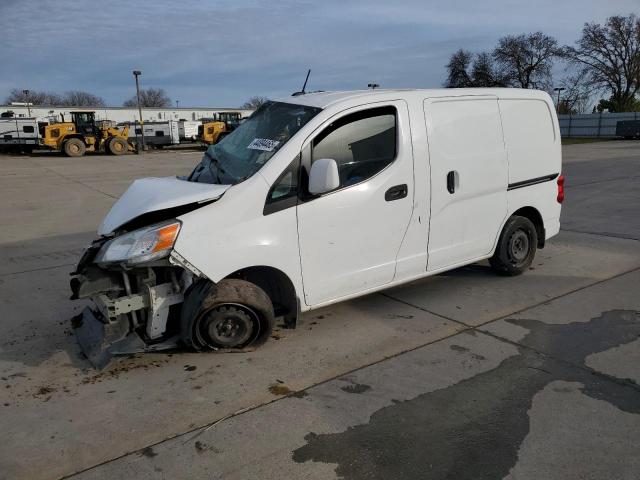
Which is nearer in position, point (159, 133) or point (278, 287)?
point (278, 287)

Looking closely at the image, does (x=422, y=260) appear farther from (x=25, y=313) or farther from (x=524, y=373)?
(x=25, y=313)

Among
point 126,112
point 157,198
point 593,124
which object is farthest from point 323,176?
point 126,112

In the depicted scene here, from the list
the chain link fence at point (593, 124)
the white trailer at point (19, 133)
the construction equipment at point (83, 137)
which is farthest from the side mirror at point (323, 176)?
the chain link fence at point (593, 124)

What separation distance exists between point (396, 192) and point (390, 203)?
11cm

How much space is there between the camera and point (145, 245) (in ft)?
11.3

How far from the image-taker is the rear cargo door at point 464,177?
4535 mm

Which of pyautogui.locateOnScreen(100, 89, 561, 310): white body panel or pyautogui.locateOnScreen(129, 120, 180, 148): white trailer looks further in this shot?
pyautogui.locateOnScreen(129, 120, 180, 148): white trailer

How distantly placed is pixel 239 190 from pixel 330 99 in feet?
3.87

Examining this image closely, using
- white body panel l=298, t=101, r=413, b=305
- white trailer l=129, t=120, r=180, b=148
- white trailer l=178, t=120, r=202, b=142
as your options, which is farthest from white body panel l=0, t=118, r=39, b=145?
white body panel l=298, t=101, r=413, b=305

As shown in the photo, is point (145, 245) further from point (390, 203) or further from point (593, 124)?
point (593, 124)

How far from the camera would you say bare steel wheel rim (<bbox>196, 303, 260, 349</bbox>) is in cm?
371

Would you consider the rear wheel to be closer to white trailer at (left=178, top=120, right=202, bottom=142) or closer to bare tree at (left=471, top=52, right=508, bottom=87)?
white trailer at (left=178, top=120, right=202, bottom=142)

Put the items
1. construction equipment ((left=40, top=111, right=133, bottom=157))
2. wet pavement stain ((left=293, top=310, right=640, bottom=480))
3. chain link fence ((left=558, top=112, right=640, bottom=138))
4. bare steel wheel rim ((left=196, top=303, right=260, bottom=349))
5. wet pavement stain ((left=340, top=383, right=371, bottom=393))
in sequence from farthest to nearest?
1. chain link fence ((left=558, top=112, right=640, bottom=138))
2. construction equipment ((left=40, top=111, right=133, bottom=157))
3. bare steel wheel rim ((left=196, top=303, right=260, bottom=349))
4. wet pavement stain ((left=340, top=383, right=371, bottom=393))
5. wet pavement stain ((left=293, top=310, right=640, bottom=480))

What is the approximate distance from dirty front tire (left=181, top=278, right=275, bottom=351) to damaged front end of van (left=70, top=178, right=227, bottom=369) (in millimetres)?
133
